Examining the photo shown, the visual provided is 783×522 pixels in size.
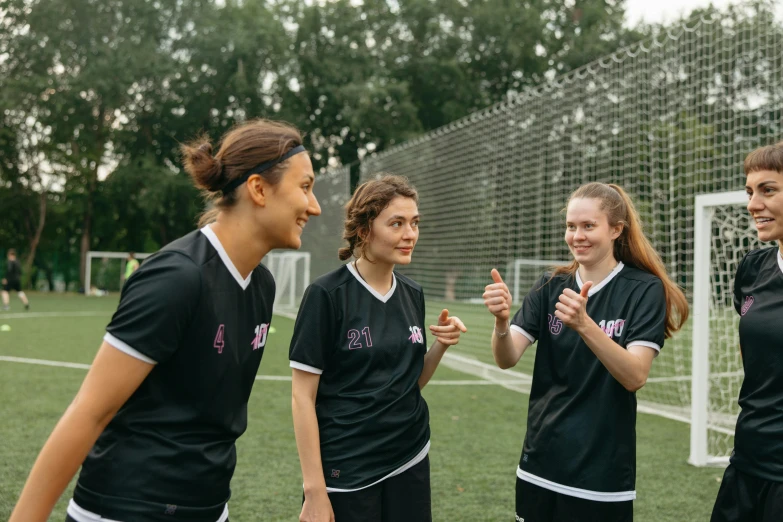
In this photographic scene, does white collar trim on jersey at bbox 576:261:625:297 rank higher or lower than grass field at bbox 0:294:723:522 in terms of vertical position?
higher

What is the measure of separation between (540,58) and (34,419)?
114 feet

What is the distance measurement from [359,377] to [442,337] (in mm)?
351

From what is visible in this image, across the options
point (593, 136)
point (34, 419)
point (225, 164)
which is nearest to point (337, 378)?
point (225, 164)

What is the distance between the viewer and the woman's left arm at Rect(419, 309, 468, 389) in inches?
111

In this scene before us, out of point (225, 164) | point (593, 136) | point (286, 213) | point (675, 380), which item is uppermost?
point (593, 136)

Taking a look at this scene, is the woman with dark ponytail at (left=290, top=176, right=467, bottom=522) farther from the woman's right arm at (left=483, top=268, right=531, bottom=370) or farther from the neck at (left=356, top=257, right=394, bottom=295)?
the woman's right arm at (left=483, top=268, right=531, bottom=370)

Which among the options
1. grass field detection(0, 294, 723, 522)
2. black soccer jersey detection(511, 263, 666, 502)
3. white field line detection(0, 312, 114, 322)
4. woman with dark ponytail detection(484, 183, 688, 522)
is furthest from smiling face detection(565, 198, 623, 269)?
white field line detection(0, 312, 114, 322)

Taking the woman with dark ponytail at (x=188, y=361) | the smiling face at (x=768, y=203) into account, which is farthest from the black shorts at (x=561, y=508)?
the woman with dark ponytail at (x=188, y=361)

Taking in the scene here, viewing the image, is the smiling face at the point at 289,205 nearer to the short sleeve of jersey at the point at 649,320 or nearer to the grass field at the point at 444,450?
the short sleeve of jersey at the point at 649,320

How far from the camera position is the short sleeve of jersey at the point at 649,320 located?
8.79ft

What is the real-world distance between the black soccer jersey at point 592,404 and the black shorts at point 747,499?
0.35 m

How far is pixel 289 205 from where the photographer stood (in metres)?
2.12

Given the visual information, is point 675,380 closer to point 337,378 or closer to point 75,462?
point 337,378

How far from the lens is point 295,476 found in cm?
545
